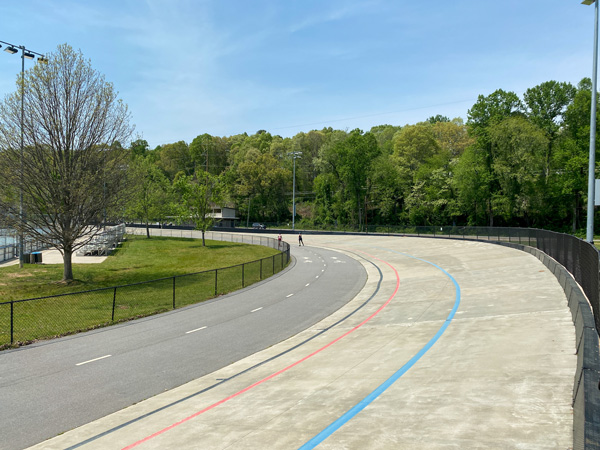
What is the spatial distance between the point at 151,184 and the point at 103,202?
5096 centimetres

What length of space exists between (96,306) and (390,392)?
15.6 metres

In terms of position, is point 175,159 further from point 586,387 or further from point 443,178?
point 586,387

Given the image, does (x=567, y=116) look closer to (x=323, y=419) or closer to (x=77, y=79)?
(x=77, y=79)

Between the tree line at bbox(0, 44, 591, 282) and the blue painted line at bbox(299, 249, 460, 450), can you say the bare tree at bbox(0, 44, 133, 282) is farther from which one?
the blue painted line at bbox(299, 249, 460, 450)

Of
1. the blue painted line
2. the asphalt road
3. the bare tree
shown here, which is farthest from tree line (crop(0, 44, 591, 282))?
the blue painted line

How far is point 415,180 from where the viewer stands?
78.4m

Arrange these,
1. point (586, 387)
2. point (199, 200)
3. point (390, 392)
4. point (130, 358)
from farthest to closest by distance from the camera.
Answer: point (199, 200) < point (130, 358) < point (390, 392) < point (586, 387)

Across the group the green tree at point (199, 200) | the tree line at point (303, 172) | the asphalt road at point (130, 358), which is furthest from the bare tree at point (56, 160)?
the green tree at point (199, 200)

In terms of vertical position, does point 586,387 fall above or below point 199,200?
below

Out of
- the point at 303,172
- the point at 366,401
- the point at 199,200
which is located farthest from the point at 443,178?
the point at 366,401

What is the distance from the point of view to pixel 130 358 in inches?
469

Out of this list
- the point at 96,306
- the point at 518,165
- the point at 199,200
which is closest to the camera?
the point at 96,306

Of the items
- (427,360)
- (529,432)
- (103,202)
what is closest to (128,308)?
(103,202)

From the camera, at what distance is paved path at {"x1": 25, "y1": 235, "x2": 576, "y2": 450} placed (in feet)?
20.6
